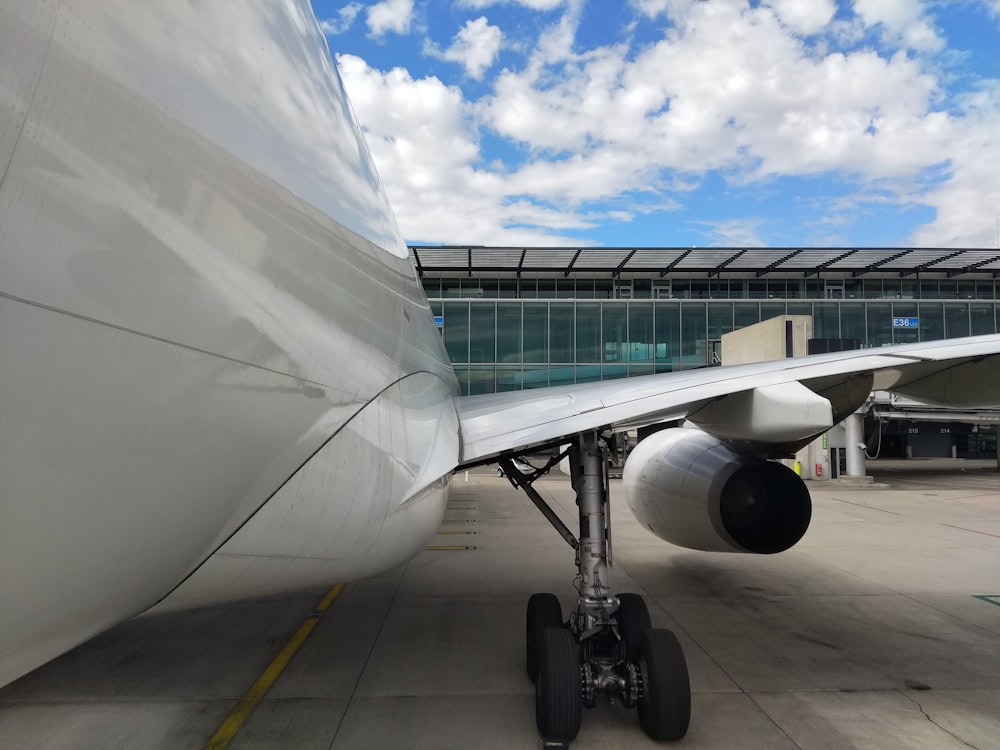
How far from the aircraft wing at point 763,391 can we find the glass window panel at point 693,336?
22713 mm

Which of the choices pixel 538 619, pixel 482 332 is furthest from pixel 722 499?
pixel 482 332

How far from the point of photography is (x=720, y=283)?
31625 millimetres

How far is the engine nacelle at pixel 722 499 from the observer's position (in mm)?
5668

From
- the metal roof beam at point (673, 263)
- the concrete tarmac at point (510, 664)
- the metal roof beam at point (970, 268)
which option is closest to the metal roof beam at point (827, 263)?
the metal roof beam at point (970, 268)

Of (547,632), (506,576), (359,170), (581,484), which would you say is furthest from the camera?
(506,576)

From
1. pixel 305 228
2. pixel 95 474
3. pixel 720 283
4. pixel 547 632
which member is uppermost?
pixel 720 283

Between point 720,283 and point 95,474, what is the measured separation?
32.9 m

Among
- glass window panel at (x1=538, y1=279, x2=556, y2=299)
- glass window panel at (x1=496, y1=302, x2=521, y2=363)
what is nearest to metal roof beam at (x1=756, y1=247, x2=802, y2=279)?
glass window panel at (x1=538, y1=279, x2=556, y2=299)

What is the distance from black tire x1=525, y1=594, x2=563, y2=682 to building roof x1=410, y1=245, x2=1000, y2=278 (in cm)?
2306

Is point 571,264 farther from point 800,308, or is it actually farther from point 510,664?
point 510,664

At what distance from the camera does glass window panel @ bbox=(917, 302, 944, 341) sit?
27672 mm

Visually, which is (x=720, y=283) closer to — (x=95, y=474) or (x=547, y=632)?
(x=547, y=632)

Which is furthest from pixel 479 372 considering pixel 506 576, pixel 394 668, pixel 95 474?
pixel 95 474

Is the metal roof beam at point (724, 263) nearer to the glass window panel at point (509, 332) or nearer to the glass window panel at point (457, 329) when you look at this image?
the glass window panel at point (509, 332)
